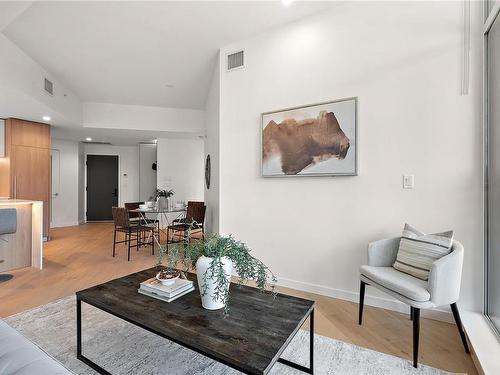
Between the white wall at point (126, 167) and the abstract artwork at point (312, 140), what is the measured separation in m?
6.47

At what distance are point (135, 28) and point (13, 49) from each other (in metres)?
1.85

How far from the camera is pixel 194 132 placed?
21.3 ft

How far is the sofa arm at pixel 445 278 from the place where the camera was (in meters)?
1.78

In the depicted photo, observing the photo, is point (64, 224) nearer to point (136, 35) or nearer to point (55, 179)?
point (55, 179)

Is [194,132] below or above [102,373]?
above

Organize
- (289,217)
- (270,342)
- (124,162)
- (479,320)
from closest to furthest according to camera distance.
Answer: (270,342), (479,320), (289,217), (124,162)

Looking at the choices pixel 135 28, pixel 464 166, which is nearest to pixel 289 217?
pixel 464 166

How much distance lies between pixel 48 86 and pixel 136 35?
2.31 metres

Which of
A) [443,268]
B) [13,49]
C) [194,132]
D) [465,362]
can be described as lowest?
[465,362]

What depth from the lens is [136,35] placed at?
10.9 ft

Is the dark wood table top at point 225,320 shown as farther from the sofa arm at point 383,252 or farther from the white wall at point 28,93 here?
the white wall at point 28,93

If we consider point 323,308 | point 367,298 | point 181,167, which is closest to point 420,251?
point 367,298

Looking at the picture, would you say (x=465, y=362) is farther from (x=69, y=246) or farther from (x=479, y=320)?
(x=69, y=246)

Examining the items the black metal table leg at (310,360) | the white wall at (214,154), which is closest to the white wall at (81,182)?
the white wall at (214,154)
